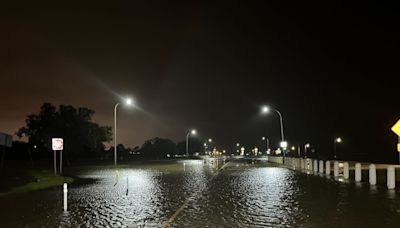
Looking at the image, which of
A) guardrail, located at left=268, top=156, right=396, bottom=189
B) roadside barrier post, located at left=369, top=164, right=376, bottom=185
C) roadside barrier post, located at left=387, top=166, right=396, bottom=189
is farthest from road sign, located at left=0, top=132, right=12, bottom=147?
roadside barrier post, located at left=387, top=166, right=396, bottom=189

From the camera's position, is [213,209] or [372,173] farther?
[372,173]

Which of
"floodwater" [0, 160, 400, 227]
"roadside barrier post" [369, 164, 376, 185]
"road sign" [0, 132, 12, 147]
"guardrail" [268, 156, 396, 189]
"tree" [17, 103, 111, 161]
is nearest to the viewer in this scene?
"floodwater" [0, 160, 400, 227]

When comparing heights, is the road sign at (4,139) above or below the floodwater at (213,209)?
above

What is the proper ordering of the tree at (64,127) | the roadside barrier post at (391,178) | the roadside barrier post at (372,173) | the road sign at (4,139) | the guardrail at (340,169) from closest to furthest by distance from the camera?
the roadside barrier post at (391,178) < the guardrail at (340,169) < the roadside barrier post at (372,173) < the road sign at (4,139) < the tree at (64,127)

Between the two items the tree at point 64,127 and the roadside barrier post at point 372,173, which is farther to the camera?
the tree at point 64,127

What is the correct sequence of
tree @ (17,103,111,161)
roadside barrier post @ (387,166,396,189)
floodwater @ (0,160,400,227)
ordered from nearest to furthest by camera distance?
floodwater @ (0,160,400,227), roadside barrier post @ (387,166,396,189), tree @ (17,103,111,161)

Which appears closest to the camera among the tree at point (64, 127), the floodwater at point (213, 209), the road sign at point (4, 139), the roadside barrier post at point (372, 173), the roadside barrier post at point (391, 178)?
the floodwater at point (213, 209)

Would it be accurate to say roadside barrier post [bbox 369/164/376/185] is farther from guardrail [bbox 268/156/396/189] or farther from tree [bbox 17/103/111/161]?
tree [bbox 17/103/111/161]

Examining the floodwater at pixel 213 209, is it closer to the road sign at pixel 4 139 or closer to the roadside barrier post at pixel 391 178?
the roadside barrier post at pixel 391 178

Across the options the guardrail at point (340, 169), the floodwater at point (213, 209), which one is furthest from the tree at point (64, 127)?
the floodwater at point (213, 209)

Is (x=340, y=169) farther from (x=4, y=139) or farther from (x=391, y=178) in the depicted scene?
(x=4, y=139)

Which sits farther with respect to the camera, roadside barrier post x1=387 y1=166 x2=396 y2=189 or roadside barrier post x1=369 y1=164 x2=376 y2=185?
roadside barrier post x1=369 y1=164 x2=376 y2=185

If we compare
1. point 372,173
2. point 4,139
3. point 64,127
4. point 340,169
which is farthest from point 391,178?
point 64,127

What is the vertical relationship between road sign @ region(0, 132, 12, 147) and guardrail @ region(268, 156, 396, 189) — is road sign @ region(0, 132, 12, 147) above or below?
above
